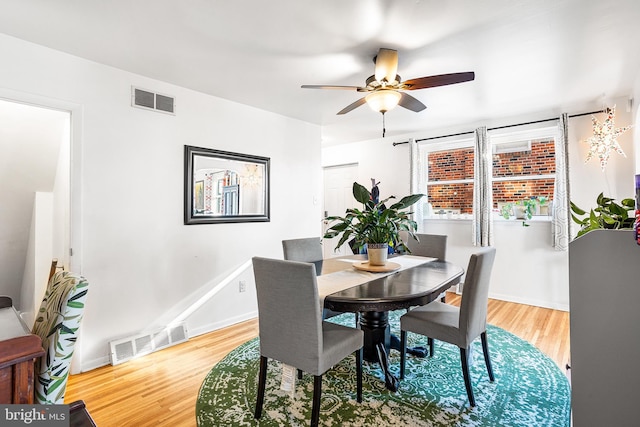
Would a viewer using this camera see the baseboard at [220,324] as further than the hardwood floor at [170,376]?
Yes

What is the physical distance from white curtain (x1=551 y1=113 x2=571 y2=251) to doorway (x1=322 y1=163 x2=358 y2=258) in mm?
2968

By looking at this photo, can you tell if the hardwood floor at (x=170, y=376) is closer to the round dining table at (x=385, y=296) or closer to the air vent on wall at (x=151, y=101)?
the round dining table at (x=385, y=296)

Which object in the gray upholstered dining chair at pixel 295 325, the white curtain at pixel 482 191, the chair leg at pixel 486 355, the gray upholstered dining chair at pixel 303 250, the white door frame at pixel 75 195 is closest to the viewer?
the gray upholstered dining chair at pixel 295 325

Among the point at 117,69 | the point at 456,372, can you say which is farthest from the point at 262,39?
the point at 456,372

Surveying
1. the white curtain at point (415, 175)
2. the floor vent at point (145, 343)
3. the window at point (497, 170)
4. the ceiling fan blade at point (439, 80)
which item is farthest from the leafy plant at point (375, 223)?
the window at point (497, 170)

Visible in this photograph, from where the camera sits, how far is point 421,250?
3.31 m

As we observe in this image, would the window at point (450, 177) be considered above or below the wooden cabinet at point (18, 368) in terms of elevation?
above

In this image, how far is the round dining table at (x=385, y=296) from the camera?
5.73 ft

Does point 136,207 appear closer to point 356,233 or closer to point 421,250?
point 356,233

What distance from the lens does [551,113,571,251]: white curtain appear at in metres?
3.62

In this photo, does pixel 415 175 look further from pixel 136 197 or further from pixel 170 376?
pixel 170 376

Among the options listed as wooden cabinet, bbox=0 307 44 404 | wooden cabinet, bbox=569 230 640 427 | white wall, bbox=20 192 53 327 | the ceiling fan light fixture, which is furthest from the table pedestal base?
white wall, bbox=20 192 53 327

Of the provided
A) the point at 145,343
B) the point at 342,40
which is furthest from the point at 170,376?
the point at 342,40

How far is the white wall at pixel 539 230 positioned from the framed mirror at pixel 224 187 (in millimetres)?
2408
